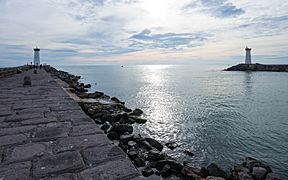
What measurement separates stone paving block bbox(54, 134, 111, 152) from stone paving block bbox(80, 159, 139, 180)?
63 centimetres

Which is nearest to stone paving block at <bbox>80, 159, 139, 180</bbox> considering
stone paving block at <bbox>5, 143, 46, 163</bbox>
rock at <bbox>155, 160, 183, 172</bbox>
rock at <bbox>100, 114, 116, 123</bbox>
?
stone paving block at <bbox>5, 143, 46, 163</bbox>

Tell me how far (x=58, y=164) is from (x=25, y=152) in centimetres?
61

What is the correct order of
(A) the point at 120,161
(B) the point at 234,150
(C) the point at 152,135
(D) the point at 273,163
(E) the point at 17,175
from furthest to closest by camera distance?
(C) the point at 152,135, (B) the point at 234,150, (D) the point at 273,163, (A) the point at 120,161, (E) the point at 17,175

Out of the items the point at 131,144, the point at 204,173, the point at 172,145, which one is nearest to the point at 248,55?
the point at 172,145

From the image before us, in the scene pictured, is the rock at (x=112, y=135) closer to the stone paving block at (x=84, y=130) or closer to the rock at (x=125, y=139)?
the rock at (x=125, y=139)

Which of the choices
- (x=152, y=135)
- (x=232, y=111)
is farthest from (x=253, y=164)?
(x=232, y=111)

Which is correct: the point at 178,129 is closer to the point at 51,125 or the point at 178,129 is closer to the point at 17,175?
the point at 51,125

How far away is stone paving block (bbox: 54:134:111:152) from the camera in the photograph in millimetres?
3096

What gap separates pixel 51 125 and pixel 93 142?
1249mm

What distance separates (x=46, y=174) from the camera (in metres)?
2.39

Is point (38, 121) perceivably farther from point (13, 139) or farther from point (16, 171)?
point (16, 171)

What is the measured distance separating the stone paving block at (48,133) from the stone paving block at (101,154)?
0.80 meters

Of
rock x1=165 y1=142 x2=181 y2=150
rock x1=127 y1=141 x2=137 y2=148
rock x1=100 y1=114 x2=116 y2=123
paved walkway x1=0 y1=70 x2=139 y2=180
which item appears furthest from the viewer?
rock x1=100 y1=114 x2=116 y2=123

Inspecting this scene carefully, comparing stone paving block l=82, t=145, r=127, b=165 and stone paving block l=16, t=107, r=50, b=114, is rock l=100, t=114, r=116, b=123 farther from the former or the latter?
stone paving block l=82, t=145, r=127, b=165
